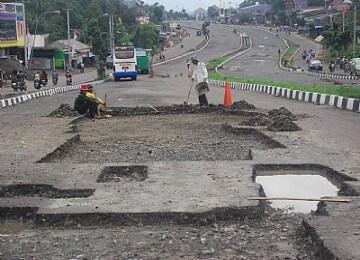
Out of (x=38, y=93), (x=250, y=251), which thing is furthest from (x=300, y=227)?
(x=38, y=93)

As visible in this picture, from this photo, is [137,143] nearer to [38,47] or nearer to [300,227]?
[300,227]

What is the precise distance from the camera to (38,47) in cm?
7888

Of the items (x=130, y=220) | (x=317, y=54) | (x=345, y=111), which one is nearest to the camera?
(x=130, y=220)

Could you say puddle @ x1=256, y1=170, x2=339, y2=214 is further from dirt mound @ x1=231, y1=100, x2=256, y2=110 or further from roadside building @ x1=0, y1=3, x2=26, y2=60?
roadside building @ x1=0, y1=3, x2=26, y2=60

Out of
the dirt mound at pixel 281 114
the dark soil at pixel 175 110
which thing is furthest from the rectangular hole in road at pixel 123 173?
the dark soil at pixel 175 110

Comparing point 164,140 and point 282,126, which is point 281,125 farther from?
point 164,140

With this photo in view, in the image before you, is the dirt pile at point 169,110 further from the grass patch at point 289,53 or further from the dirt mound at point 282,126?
the grass patch at point 289,53

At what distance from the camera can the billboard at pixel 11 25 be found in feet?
203

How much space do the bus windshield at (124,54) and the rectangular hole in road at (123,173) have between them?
4313cm

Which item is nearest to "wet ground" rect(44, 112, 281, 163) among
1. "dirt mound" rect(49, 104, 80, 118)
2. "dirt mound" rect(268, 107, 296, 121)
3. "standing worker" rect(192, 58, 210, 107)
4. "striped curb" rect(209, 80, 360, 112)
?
"dirt mound" rect(268, 107, 296, 121)

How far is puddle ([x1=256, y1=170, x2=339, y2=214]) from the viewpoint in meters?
6.94

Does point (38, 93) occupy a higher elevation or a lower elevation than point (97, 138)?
lower

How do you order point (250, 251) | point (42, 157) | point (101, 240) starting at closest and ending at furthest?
point (250, 251)
point (101, 240)
point (42, 157)

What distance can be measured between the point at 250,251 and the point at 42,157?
5.64 meters
